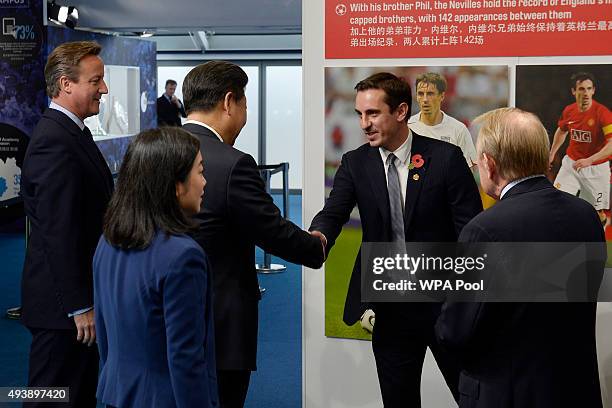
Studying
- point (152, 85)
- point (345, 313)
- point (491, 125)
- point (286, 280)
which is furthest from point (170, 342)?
point (152, 85)

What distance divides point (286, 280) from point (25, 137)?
9.67 feet

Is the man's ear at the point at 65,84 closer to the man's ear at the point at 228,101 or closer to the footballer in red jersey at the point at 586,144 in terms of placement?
the man's ear at the point at 228,101

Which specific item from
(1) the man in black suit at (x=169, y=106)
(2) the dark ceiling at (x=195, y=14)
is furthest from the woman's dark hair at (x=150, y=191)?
(1) the man in black suit at (x=169, y=106)

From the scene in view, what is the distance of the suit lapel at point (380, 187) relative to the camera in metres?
3.19

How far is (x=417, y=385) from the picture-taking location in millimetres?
3131

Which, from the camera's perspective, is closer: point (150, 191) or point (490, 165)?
point (150, 191)

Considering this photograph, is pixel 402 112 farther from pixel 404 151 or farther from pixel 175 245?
Result: pixel 175 245

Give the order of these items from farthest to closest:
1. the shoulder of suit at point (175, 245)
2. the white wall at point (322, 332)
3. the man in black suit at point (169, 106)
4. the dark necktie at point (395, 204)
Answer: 1. the man in black suit at point (169, 106)
2. the white wall at point (322, 332)
3. the dark necktie at point (395, 204)
4. the shoulder of suit at point (175, 245)

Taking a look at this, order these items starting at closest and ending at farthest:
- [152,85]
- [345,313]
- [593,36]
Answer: [593,36], [345,313], [152,85]

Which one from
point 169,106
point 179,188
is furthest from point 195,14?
point 179,188

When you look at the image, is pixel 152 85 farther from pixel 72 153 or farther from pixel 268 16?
pixel 72 153

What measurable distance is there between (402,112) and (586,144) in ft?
2.33

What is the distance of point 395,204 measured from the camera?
3.18 meters

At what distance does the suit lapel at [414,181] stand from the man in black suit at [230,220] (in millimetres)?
488
